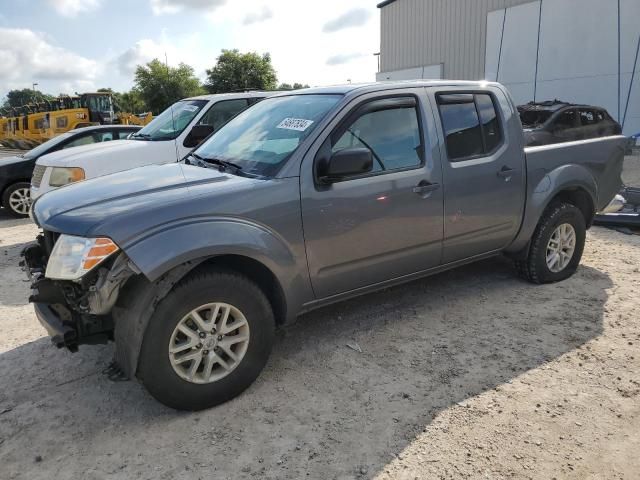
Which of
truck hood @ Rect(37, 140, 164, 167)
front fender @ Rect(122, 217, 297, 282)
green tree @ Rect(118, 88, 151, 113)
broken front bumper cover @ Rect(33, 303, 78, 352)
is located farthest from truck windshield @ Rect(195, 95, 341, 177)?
green tree @ Rect(118, 88, 151, 113)

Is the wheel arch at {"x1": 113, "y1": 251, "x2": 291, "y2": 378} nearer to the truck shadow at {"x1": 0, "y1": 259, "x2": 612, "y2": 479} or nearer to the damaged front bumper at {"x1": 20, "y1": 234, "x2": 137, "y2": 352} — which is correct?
the damaged front bumper at {"x1": 20, "y1": 234, "x2": 137, "y2": 352}

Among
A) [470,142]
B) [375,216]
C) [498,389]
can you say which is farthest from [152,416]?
[470,142]

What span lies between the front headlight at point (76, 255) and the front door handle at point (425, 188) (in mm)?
2044

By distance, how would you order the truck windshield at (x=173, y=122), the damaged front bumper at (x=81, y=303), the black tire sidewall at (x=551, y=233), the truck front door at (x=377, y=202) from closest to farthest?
1. the damaged front bumper at (x=81, y=303)
2. the truck front door at (x=377, y=202)
3. the black tire sidewall at (x=551, y=233)
4. the truck windshield at (x=173, y=122)

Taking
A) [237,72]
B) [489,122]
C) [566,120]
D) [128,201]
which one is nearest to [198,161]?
[128,201]

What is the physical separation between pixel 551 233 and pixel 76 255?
388 centimetres

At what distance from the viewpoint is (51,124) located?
19.6 meters

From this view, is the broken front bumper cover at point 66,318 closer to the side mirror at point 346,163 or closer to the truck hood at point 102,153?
the side mirror at point 346,163

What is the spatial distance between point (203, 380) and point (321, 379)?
77cm

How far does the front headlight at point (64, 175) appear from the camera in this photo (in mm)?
6320

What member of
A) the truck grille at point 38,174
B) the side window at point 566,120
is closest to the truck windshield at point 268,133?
the truck grille at point 38,174

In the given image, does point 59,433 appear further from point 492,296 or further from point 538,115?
point 538,115

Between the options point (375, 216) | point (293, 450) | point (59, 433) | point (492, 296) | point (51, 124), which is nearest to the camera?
point (293, 450)

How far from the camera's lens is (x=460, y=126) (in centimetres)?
391
